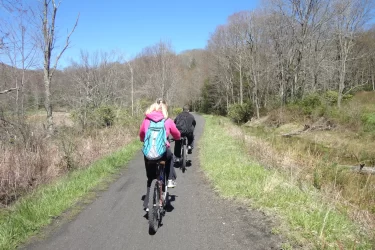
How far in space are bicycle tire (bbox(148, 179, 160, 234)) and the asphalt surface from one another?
136 mm

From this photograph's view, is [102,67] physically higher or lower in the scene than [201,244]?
higher

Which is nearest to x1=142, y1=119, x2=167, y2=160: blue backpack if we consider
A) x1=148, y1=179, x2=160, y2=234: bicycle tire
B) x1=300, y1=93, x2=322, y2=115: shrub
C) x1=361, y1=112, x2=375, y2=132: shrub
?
x1=148, y1=179, x2=160, y2=234: bicycle tire

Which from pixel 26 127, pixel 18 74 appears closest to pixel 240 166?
pixel 26 127

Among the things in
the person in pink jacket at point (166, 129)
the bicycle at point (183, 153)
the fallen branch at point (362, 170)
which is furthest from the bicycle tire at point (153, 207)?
the fallen branch at point (362, 170)

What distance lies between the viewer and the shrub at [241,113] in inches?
1464

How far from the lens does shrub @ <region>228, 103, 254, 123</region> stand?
37.2m

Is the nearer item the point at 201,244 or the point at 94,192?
the point at 201,244

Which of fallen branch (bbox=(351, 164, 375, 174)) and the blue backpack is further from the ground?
the blue backpack

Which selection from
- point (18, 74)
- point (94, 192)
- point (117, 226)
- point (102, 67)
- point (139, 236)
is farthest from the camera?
point (102, 67)

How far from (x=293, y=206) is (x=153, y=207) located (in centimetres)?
258

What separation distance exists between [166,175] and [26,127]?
6291 mm

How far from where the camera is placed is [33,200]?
6266 mm

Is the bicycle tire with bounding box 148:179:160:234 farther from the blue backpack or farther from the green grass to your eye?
the green grass

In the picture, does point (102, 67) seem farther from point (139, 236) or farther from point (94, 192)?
point (139, 236)
